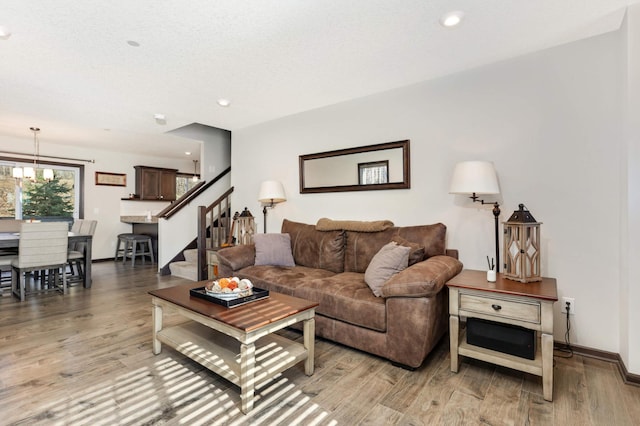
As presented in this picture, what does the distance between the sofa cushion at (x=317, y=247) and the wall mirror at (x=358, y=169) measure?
0.59 meters

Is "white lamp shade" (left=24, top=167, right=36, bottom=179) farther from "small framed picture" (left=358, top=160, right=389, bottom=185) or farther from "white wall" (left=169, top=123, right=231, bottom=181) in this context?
"small framed picture" (left=358, top=160, right=389, bottom=185)

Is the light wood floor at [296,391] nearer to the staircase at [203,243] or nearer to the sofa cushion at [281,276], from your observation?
the sofa cushion at [281,276]

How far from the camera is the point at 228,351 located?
2018 millimetres

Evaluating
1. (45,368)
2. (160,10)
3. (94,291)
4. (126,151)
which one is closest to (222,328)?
(45,368)

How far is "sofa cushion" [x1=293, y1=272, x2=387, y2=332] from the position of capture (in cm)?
224

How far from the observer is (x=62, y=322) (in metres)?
3.03

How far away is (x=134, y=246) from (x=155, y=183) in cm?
192

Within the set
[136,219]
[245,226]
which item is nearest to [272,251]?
[245,226]

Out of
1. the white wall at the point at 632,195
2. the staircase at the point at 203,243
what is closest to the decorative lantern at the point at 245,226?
the staircase at the point at 203,243

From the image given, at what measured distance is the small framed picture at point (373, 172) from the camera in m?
3.35

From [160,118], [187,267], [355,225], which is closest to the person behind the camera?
[355,225]

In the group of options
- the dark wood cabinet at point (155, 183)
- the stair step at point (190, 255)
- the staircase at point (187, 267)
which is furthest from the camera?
the dark wood cabinet at point (155, 183)

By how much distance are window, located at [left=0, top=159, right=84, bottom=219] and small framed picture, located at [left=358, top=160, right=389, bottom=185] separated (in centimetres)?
609

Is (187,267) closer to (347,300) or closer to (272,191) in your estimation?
(272,191)
